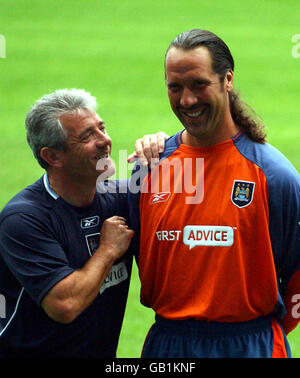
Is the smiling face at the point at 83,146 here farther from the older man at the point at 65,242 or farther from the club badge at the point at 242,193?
the club badge at the point at 242,193

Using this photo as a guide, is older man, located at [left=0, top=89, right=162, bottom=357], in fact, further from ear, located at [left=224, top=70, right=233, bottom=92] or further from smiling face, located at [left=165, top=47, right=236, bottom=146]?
ear, located at [left=224, top=70, right=233, bottom=92]

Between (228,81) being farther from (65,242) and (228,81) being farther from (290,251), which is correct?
(65,242)

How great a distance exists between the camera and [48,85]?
1823 centimetres

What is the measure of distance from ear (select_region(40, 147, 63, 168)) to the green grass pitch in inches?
277

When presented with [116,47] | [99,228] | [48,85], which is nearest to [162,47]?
[116,47]

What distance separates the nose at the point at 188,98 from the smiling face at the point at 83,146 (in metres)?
0.64

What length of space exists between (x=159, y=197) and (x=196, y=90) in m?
0.61

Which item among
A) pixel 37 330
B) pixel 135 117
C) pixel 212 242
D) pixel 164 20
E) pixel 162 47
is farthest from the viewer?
pixel 164 20

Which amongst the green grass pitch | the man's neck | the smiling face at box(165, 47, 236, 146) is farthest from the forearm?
the green grass pitch

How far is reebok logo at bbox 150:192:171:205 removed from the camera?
170 inches

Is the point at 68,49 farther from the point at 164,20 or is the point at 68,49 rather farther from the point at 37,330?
the point at 37,330

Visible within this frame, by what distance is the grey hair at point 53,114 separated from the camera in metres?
4.46

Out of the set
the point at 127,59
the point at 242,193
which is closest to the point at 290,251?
the point at 242,193
